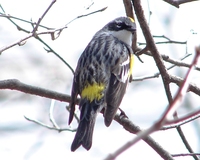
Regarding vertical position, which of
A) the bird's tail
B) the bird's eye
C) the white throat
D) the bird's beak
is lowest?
the bird's tail

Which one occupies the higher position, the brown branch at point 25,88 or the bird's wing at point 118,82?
the brown branch at point 25,88

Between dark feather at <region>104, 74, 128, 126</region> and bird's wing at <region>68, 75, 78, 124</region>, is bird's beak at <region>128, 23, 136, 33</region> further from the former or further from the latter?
bird's wing at <region>68, 75, 78, 124</region>

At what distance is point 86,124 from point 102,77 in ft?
2.62

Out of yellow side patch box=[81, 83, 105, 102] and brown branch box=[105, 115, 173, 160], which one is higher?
yellow side patch box=[81, 83, 105, 102]

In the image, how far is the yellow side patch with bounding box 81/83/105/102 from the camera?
17.8 ft

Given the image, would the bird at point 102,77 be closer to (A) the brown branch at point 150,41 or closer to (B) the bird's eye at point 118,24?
Answer: (B) the bird's eye at point 118,24

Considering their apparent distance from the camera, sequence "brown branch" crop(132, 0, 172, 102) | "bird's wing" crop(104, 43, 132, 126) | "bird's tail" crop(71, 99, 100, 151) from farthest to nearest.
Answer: "bird's wing" crop(104, 43, 132, 126) < "bird's tail" crop(71, 99, 100, 151) < "brown branch" crop(132, 0, 172, 102)

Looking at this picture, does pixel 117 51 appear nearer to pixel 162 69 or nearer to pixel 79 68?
pixel 79 68

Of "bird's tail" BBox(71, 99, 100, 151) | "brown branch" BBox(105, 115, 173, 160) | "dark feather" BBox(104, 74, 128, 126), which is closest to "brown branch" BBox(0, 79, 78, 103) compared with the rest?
"bird's tail" BBox(71, 99, 100, 151)

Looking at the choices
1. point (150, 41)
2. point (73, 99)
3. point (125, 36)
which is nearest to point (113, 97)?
point (73, 99)

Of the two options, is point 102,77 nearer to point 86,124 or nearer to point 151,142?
point 86,124

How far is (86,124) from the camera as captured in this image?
17.1ft

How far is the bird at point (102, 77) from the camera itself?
17.1 feet

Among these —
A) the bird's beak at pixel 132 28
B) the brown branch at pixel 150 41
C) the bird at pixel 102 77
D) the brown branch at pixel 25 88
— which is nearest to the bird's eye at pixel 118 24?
the bird at pixel 102 77
